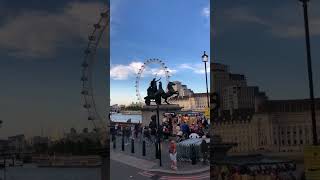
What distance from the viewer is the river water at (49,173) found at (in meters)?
5.69

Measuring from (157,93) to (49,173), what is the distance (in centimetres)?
145

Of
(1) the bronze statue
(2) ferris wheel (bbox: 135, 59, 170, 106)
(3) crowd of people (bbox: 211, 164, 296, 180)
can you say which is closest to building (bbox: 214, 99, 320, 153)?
(3) crowd of people (bbox: 211, 164, 296, 180)

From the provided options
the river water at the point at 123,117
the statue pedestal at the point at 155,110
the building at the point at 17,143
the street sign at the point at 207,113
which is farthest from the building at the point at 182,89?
the building at the point at 17,143

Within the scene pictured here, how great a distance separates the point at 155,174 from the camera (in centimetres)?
559

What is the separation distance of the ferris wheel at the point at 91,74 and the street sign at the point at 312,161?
2.15 meters

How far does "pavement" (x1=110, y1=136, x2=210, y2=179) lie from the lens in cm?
561

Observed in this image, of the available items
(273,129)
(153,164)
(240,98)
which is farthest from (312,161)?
(153,164)

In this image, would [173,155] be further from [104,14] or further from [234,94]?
[104,14]

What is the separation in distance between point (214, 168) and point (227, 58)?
1.20 meters

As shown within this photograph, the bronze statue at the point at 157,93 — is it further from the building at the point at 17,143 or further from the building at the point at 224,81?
the building at the point at 17,143

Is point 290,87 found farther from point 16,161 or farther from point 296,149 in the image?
point 16,161

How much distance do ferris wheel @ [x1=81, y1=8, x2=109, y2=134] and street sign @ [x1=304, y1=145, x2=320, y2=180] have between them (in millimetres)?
2146

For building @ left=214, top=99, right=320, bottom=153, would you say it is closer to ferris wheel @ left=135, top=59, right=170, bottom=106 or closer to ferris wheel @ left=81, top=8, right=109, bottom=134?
ferris wheel @ left=135, top=59, right=170, bottom=106

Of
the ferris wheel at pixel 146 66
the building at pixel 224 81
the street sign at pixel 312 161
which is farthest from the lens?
the building at pixel 224 81
